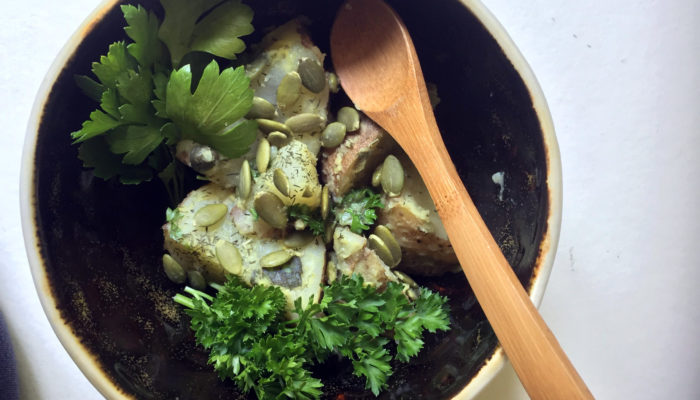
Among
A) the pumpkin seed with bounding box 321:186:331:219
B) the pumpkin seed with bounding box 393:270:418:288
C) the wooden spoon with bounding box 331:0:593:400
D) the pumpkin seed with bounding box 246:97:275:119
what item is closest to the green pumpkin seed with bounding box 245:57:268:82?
the pumpkin seed with bounding box 246:97:275:119

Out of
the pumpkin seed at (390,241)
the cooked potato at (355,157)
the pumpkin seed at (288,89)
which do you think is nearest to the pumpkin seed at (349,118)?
the cooked potato at (355,157)

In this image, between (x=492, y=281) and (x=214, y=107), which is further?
(x=214, y=107)

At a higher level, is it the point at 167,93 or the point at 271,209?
the point at 167,93

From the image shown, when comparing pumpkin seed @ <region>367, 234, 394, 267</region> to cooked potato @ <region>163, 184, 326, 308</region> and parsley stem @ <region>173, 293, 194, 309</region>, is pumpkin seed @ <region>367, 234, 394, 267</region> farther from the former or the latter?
parsley stem @ <region>173, 293, 194, 309</region>

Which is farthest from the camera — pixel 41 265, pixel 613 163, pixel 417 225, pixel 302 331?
pixel 613 163

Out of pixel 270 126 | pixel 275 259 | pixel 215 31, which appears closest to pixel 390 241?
pixel 275 259

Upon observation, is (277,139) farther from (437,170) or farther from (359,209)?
(437,170)
